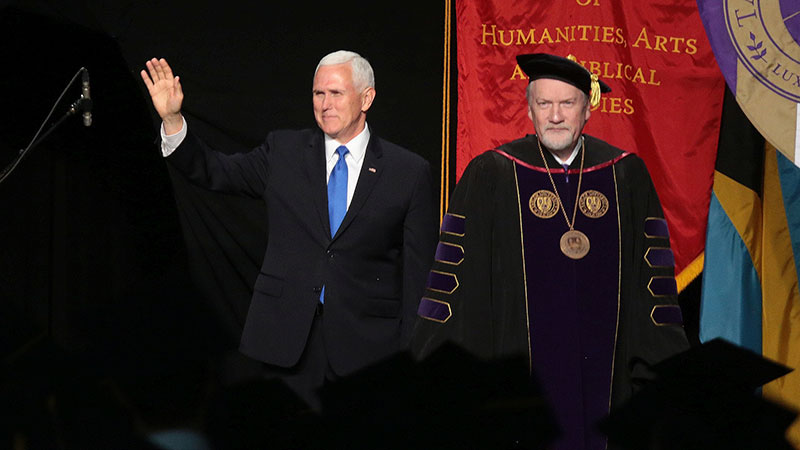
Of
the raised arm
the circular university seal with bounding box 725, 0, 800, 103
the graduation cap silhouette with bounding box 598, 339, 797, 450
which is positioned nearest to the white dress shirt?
the raised arm

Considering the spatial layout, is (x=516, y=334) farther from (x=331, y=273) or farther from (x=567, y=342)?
(x=331, y=273)

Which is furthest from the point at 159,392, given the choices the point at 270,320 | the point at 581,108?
the point at 581,108

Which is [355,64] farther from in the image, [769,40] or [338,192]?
[769,40]

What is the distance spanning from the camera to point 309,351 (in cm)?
333

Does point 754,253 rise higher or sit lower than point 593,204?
lower

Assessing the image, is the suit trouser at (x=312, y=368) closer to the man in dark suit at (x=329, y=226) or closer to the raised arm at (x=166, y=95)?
the man in dark suit at (x=329, y=226)

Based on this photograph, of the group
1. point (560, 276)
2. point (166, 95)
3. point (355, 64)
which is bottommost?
point (560, 276)

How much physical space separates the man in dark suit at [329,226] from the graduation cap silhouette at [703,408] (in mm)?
860

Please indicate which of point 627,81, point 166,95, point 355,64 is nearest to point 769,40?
point 627,81

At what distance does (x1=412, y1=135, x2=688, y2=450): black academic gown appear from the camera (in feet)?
10.8

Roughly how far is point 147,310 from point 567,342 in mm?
1974

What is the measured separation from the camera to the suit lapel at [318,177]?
3373mm

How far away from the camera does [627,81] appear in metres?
4.52

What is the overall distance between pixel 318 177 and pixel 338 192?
0.09 meters
